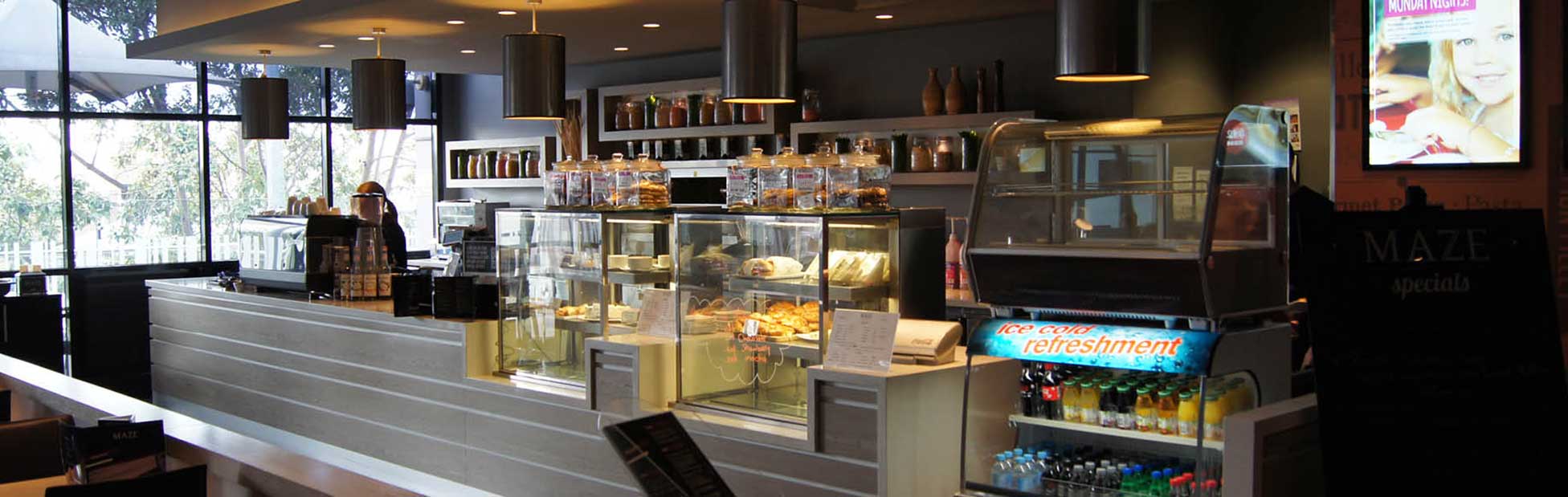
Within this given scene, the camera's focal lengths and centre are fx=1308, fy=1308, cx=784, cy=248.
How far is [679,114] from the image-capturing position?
929 centimetres

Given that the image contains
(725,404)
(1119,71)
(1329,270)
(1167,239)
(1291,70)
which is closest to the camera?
(1329,270)

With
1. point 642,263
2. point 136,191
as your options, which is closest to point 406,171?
point 136,191

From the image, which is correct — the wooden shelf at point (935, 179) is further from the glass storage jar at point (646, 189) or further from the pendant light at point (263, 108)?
the pendant light at point (263, 108)

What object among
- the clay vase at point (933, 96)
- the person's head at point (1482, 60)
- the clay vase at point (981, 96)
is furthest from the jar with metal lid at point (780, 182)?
the clay vase at point (933, 96)

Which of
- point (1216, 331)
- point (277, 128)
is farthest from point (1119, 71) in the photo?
point (277, 128)

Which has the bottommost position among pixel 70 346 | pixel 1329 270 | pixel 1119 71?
pixel 70 346

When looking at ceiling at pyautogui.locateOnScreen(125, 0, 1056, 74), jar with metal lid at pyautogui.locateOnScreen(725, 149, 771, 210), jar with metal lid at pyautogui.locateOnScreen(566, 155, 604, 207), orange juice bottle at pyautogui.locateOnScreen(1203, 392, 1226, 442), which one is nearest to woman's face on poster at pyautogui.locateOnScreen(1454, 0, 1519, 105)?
orange juice bottle at pyautogui.locateOnScreen(1203, 392, 1226, 442)

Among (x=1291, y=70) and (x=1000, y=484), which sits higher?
(x=1291, y=70)

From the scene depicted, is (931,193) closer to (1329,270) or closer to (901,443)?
(901,443)

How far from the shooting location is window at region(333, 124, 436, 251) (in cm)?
1191

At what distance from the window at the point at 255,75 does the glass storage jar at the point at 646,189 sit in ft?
20.3

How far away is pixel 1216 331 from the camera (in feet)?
10.9

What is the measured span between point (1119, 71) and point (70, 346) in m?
8.60

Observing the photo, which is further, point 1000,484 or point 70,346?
point 70,346
